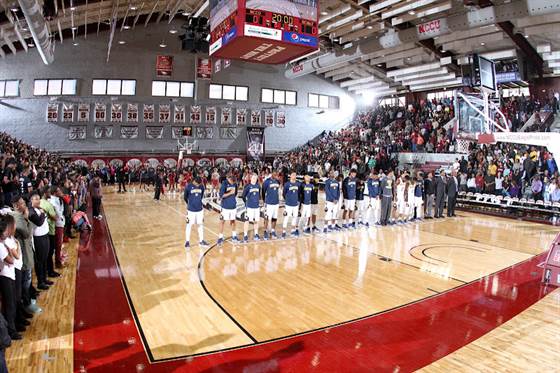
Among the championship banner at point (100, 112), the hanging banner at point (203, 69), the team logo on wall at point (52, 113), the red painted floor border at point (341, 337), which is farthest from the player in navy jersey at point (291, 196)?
the team logo on wall at point (52, 113)

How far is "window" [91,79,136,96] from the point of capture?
28.8 metres

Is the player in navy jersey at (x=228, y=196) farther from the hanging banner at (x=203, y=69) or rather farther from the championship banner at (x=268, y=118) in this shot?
the championship banner at (x=268, y=118)

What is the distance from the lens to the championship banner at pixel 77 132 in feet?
92.9

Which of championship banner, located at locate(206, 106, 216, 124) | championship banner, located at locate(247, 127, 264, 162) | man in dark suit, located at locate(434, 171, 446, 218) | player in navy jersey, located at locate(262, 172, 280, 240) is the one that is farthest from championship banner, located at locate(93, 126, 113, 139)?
man in dark suit, located at locate(434, 171, 446, 218)

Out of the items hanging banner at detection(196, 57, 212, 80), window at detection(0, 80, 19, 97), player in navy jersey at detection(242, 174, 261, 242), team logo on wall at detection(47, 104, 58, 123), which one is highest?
hanging banner at detection(196, 57, 212, 80)

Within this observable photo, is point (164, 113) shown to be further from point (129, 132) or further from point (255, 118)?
point (255, 118)

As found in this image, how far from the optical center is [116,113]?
28953 millimetres

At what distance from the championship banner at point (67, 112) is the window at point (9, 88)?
3006 millimetres

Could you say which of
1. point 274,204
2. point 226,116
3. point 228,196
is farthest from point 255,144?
point 228,196

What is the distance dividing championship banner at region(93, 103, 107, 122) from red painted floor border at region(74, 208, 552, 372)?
23770 millimetres

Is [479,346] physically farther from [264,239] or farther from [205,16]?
[205,16]

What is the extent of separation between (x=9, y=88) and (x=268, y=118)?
59.7 feet

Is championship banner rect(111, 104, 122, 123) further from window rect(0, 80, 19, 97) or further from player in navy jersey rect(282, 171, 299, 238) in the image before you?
player in navy jersey rect(282, 171, 299, 238)

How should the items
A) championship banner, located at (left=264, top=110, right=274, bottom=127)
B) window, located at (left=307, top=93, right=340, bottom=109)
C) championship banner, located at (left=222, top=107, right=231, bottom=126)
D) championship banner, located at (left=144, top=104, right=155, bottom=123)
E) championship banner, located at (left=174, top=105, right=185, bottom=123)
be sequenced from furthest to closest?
window, located at (left=307, top=93, right=340, bottom=109) < championship banner, located at (left=264, top=110, right=274, bottom=127) < championship banner, located at (left=222, top=107, right=231, bottom=126) < championship banner, located at (left=174, top=105, right=185, bottom=123) < championship banner, located at (left=144, top=104, right=155, bottom=123)
